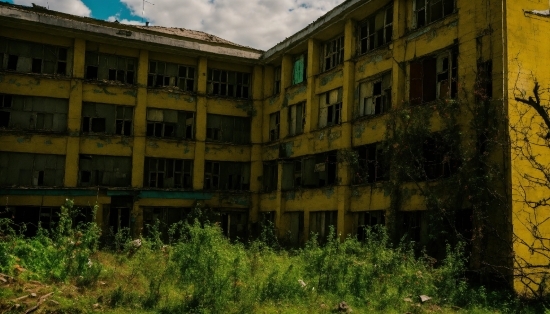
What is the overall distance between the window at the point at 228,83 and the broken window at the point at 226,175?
377 cm

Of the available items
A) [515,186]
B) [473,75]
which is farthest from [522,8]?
[515,186]

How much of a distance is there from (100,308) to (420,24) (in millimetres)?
14288

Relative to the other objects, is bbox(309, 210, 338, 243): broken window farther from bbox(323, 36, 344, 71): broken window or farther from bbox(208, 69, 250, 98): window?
bbox(208, 69, 250, 98): window

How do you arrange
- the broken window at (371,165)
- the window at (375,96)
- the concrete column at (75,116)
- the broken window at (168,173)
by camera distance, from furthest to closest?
the broken window at (168,173) < the concrete column at (75,116) < the window at (375,96) < the broken window at (371,165)

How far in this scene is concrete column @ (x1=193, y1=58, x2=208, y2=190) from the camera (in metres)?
25.8

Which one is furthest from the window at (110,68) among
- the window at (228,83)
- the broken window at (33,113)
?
the window at (228,83)

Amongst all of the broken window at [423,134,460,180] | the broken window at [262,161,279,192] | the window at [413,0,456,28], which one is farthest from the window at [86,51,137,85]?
the broken window at [423,134,460,180]

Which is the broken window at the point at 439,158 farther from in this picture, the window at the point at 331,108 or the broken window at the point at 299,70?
the broken window at the point at 299,70

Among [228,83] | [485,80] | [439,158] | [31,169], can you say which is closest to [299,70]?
[228,83]

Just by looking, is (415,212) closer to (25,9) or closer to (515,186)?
(515,186)

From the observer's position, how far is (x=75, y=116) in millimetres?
23969

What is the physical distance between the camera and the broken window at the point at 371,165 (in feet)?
61.1

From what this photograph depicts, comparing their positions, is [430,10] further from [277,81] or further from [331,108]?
[277,81]

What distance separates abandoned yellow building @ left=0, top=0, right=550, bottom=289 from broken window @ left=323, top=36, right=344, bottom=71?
0.08 meters
